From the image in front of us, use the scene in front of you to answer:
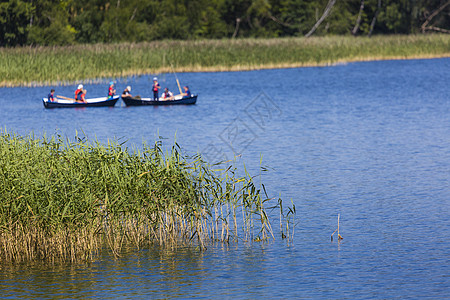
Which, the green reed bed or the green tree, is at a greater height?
the green tree

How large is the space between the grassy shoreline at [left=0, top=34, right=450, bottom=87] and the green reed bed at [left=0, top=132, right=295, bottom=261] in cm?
2609

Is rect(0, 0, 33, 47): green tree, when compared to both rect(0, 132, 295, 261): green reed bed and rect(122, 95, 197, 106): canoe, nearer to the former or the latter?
rect(122, 95, 197, 106): canoe

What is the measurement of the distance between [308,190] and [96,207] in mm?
5649

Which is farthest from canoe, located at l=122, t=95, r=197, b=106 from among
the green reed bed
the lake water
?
the green reed bed

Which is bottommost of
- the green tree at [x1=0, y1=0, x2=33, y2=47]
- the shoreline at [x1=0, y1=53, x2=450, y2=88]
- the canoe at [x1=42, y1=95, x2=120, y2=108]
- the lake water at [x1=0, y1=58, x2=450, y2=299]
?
the lake water at [x1=0, y1=58, x2=450, y2=299]

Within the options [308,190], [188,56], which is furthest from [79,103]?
[308,190]

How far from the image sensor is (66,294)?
10.1 metres

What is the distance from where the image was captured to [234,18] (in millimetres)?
76625

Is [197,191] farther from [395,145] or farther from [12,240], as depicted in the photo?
[395,145]

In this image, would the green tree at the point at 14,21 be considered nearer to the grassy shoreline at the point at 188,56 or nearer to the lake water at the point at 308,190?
the grassy shoreline at the point at 188,56

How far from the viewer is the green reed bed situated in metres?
11.1

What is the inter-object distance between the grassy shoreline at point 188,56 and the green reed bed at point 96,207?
26.1 m

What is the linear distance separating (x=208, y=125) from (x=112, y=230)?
1474 centimetres

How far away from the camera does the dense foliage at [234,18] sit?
62656mm
